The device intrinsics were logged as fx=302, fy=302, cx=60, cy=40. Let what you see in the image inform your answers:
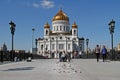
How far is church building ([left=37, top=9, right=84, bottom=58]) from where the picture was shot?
140 m

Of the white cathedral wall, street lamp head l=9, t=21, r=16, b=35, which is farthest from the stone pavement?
the white cathedral wall

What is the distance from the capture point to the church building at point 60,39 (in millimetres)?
139625

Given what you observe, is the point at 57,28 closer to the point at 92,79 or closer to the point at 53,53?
the point at 53,53

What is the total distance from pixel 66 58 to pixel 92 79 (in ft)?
59.5

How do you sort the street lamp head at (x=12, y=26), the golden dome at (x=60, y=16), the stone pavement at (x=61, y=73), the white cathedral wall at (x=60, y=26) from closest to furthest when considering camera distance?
1. the stone pavement at (x=61, y=73)
2. the street lamp head at (x=12, y=26)
3. the golden dome at (x=60, y=16)
4. the white cathedral wall at (x=60, y=26)

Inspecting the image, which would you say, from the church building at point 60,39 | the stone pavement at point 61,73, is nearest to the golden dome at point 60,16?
the church building at point 60,39

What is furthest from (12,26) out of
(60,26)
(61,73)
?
(60,26)

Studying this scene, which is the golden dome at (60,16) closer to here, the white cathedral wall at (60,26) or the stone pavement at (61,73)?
the white cathedral wall at (60,26)

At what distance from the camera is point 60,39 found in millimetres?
141125

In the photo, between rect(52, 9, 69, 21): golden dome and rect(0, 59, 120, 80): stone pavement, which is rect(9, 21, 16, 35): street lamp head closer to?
rect(0, 59, 120, 80): stone pavement

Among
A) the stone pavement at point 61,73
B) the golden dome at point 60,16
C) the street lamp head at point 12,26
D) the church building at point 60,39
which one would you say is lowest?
the stone pavement at point 61,73

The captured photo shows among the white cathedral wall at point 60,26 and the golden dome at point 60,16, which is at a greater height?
the golden dome at point 60,16

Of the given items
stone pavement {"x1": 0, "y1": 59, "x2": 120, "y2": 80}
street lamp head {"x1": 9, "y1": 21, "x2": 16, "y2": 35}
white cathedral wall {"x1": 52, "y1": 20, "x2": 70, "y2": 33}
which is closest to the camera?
stone pavement {"x1": 0, "y1": 59, "x2": 120, "y2": 80}

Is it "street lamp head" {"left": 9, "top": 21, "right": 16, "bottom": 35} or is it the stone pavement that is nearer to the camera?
the stone pavement
